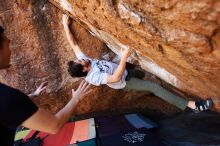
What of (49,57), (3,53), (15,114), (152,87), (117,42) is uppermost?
(117,42)

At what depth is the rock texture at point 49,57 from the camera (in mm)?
4574

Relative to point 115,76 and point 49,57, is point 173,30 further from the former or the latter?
point 49,57

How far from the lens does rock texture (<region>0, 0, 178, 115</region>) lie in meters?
4.57

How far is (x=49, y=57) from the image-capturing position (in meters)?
4.88

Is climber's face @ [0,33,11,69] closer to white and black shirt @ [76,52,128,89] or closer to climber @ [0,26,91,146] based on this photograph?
climber @ [0,26,91,146]

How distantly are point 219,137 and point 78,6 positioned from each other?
2.22 metres

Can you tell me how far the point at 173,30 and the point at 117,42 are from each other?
1618 millimetres

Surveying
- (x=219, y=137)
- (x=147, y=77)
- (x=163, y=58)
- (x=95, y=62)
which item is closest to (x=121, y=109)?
(x=147, y=77)

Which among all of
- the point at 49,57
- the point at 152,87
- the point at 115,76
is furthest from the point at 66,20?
the point at 152,87

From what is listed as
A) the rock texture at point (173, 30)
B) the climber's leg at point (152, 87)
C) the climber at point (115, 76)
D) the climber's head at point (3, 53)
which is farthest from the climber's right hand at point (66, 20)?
the climber's head at point (3, 53)

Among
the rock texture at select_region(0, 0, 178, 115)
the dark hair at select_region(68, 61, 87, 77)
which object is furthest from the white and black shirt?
the rock texture at select_region(0, 0, 178, 115)

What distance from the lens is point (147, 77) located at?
15.9 feet

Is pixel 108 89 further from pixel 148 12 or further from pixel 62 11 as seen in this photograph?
pixel 148 12

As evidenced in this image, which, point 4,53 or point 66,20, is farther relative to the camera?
point 66,20
